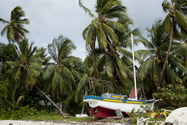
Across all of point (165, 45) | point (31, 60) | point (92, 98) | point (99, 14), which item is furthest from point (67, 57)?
point (165, 45)

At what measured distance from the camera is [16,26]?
21453 mm

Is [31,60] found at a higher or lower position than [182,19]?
lower

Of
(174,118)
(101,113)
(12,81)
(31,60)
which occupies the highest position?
(31,60)

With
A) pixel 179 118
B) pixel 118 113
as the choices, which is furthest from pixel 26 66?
pixel 179 118

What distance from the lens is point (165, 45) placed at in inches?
625

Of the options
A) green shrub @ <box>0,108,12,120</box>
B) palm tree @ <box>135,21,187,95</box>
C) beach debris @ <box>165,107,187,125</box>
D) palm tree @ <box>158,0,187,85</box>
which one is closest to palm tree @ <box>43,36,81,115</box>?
green shrub @ <box>0,108,12,120</box>

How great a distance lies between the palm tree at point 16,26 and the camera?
20502mm

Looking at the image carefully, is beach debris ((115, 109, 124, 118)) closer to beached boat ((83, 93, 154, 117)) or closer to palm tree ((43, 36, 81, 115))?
beached boat ((83, 93, 154, 117))

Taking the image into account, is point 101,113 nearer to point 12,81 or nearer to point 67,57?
point 67,57

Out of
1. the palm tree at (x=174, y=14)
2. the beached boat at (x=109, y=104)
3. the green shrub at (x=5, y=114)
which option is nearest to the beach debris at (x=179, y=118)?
the beached boat at (x=109, y=104)

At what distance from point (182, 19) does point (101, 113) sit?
9.17 m

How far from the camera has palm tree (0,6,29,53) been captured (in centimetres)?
2050

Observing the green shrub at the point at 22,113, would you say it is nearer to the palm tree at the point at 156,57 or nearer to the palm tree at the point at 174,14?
the palm tree at the point at 156,57

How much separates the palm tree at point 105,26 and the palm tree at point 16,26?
405 inches
